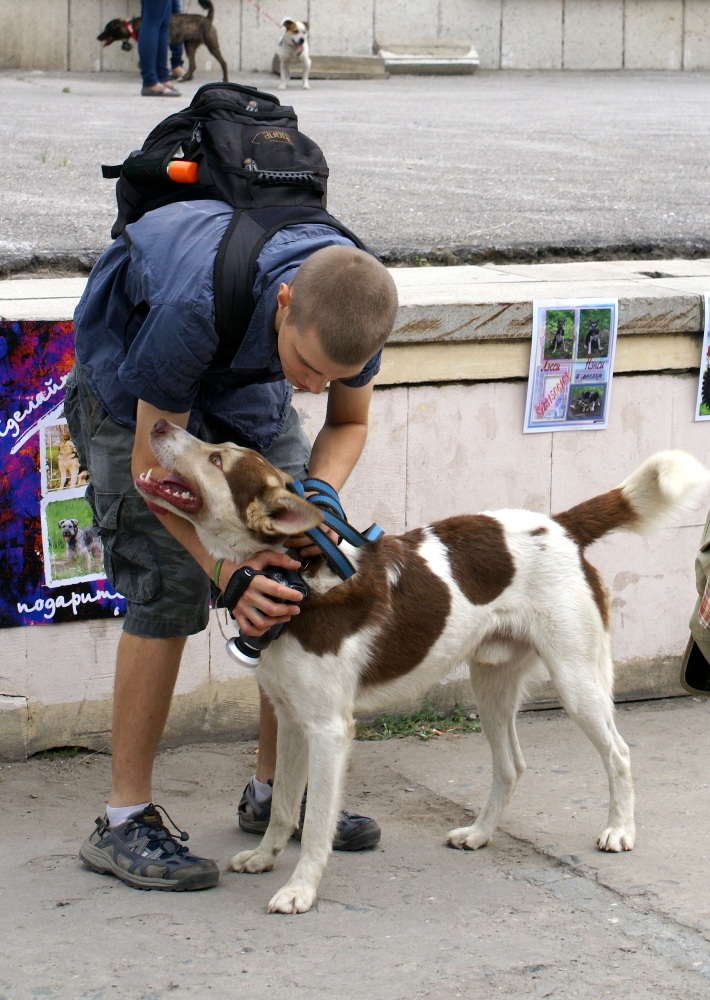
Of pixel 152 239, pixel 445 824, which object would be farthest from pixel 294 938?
pixel 152 239

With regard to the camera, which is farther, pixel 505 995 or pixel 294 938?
pixel 294 938

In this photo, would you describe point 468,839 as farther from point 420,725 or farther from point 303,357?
point 303,357

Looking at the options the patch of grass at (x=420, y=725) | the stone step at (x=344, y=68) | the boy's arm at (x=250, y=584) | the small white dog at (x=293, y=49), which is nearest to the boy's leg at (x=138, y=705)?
the boy's arm at (x=250, y=584)

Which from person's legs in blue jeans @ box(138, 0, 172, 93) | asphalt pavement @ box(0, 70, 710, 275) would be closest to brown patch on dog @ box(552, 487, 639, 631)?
asphalt pavement @ box(0, 70, 710, 275)

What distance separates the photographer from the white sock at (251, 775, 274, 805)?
3807 millimetres

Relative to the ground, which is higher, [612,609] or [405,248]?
[405,248]

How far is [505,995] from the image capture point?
2.91m

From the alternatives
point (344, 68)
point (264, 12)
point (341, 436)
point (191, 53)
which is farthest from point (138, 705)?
point (264, 12)

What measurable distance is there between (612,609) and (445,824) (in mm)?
1367

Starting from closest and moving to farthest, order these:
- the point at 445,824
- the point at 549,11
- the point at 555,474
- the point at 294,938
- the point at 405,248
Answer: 1. the point at 294,938
2. the point at 445,824
3. the point at 555,474
4. the point at 405,248
5. the point at 549,11

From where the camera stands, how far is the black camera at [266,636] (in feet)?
10.4

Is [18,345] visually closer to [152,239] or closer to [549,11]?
[152,239]

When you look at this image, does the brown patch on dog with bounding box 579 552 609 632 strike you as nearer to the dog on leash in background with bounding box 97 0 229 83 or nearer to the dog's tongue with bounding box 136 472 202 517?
the dog's tongue with bounding box 136 472 202 517

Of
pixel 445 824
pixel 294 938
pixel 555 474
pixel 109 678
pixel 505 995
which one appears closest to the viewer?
pixel 505 995
